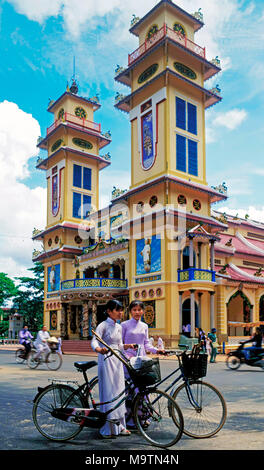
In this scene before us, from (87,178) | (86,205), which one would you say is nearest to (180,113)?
(87,178)

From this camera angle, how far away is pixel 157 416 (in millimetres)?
5602

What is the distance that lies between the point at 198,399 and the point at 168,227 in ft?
72.9

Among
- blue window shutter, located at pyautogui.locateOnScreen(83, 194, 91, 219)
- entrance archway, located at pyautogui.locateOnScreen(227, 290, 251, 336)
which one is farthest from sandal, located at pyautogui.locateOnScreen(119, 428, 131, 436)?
blue window shutter, located at pyautogui.locateOnScreen(83, 194, 91, 219)

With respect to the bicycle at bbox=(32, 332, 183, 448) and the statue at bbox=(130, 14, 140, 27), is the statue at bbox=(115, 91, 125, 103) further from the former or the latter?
the bicycle at bbox=(32, 332, 183, 448)

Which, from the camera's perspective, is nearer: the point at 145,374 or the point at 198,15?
the point at 145,374

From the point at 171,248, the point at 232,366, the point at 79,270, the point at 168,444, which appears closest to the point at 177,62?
the point at 171,248

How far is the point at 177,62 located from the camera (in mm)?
30750

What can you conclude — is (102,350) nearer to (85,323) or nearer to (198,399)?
(198,399)

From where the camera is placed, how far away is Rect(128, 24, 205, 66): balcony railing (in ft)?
98.9

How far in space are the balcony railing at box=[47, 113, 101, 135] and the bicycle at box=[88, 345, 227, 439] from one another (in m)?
37.3

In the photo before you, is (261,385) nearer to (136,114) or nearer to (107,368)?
(107,368)

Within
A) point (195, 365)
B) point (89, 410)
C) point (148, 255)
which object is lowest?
point (89, 410)
